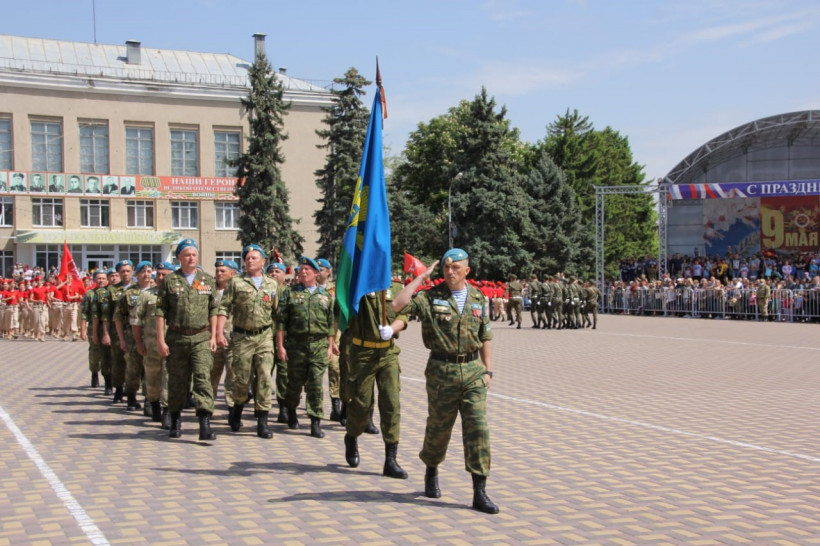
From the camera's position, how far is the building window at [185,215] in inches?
2361

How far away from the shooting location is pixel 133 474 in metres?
7.67

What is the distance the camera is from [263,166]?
4912 cm

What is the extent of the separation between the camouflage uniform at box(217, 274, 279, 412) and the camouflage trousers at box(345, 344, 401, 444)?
1956 mm

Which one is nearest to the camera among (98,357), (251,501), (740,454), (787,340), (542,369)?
(251,501)

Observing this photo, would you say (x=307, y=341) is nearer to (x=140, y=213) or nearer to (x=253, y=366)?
(x=253, y=366)

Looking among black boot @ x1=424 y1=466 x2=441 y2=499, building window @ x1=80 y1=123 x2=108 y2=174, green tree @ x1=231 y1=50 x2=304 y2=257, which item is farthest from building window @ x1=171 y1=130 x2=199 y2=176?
black boot @ x1=424 y1=466 x2=441 y2=499

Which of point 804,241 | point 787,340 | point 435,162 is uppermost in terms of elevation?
point 435,162

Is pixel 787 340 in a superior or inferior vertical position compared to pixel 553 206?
inferior

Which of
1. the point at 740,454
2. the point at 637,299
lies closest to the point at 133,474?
the point at 740,454

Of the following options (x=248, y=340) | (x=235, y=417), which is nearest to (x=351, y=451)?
(x=248, y=340)

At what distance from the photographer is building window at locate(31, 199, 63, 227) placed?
185ft

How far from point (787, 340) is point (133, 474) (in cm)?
1910

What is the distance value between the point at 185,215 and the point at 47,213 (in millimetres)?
8323

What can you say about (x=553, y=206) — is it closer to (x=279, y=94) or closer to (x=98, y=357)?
(x=279, y=94)
